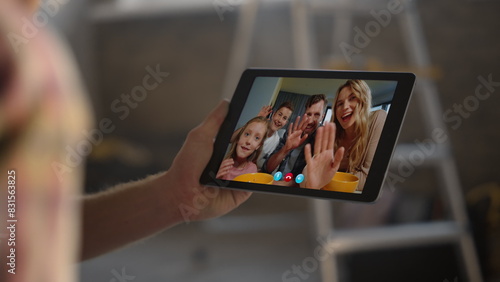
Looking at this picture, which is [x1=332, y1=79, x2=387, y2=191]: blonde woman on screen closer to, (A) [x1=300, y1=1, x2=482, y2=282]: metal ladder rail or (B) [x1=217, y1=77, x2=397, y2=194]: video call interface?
(B) [x1=217, y1=77, x2=397, y2=194]: video call interface

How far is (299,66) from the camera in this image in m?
1.62

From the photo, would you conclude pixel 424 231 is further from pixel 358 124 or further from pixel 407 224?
pixel 358 124

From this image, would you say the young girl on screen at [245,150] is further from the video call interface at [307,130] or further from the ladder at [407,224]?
the ladder at [407,224]

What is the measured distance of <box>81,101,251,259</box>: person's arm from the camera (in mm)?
711

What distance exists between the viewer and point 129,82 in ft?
8.30

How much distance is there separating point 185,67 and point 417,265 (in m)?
1.40

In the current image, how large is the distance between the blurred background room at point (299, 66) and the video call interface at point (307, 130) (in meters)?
0.65

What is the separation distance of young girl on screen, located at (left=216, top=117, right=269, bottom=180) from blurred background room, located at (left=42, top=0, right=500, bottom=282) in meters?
0.63

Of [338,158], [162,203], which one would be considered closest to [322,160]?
[338,158]

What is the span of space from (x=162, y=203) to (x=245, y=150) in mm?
151

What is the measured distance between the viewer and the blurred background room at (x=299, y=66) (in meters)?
1.48

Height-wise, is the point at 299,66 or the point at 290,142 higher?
the point at 299,66

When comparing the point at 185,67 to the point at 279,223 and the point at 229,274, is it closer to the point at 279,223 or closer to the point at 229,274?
the point at 279,223

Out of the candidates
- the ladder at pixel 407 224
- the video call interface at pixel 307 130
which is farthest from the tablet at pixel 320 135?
the ladder at pixel 407 224
